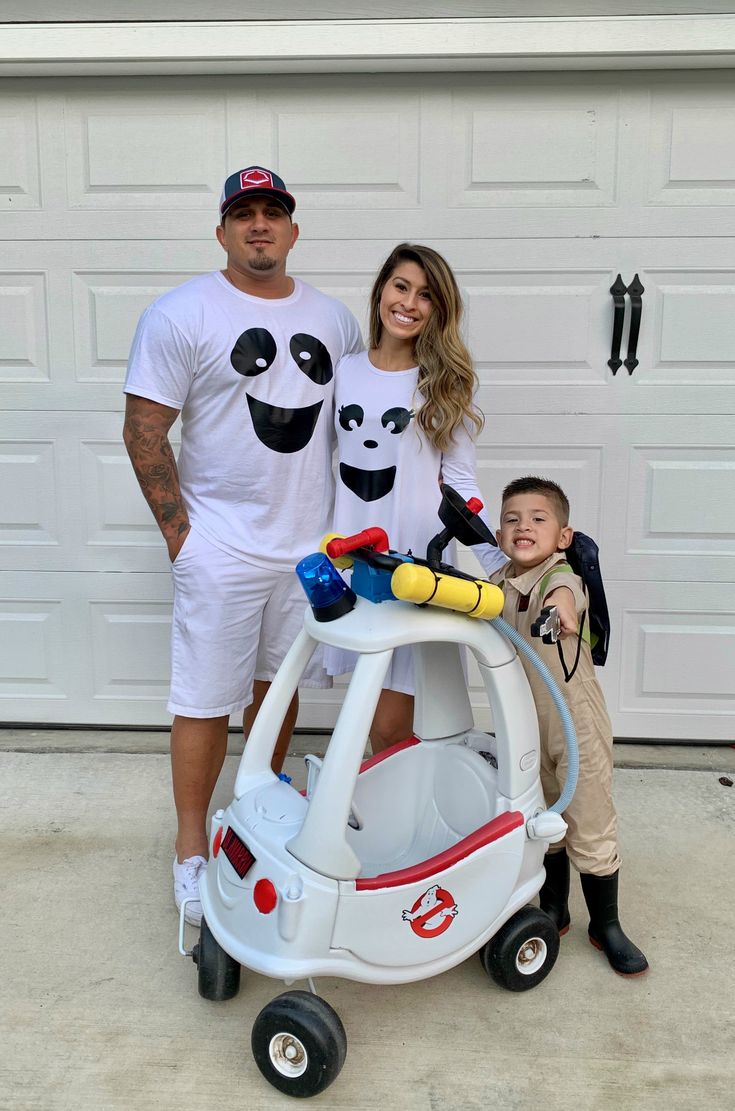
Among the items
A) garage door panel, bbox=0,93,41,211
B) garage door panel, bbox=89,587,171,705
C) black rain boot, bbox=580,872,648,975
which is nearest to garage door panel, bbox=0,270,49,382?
garage door panel, bbox=0,93,41,211

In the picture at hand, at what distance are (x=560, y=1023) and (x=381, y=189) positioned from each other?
2.77 metres

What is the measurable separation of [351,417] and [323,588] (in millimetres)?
701

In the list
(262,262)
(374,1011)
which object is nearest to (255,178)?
(262,262)

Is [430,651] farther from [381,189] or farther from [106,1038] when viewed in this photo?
[381,189]

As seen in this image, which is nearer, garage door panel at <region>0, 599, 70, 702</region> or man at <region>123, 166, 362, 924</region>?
man at <region>123, 166, 362, 924</region>

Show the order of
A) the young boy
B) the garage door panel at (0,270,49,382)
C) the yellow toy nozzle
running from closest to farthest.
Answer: the yellow toy nozzle
the young boy
the garage door panel at (0,270,49,382)

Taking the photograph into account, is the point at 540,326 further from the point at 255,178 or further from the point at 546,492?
the point at 255,178

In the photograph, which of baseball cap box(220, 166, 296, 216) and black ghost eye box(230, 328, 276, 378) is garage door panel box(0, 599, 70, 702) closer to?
black ghost eye box(230, 328, 276, 378)

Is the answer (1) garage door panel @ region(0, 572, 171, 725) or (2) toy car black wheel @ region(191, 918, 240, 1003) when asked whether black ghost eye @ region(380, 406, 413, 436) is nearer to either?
(2) toy car black wheel @ region(191, 918, 240, 1003)

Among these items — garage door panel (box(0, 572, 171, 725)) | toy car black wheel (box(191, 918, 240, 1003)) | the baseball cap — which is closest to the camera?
toy car black wheel (box(191, 918, 240, 1003))

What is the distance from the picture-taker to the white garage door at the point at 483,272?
129 inches

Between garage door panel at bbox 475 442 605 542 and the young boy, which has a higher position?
garage door panel at bbox 475 442 605 542

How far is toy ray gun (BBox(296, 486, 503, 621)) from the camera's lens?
1.81 meters

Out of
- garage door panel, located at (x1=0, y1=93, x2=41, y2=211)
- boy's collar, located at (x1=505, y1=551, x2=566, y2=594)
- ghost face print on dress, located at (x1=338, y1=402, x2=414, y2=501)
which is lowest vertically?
boy's collar, located at (x1=505, y1=551, x2=566, y2=594)
